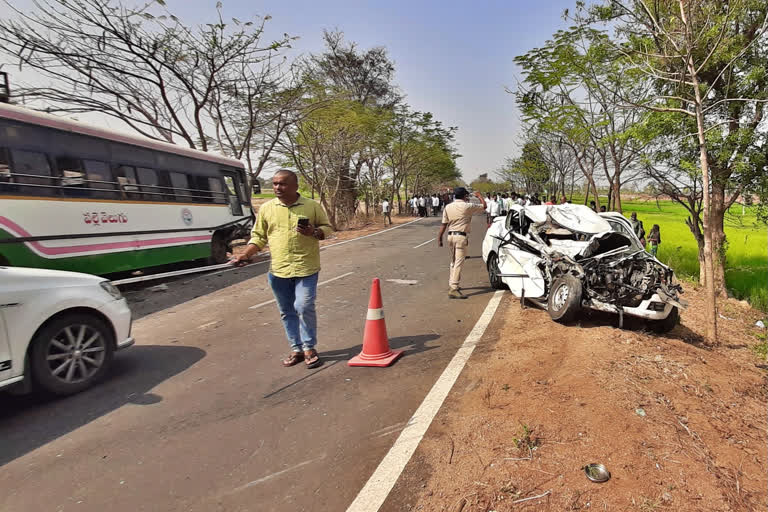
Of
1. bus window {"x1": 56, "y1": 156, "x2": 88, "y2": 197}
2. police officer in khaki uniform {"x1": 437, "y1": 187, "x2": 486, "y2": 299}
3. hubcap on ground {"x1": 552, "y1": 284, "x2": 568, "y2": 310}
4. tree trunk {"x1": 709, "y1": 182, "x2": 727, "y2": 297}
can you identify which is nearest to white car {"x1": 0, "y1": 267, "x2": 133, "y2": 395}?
bus window {"x1": 56, "y1": 156, "x2": 88, "y2": 197}

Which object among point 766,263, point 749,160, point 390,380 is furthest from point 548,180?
point 390,380

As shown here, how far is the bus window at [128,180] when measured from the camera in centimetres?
828

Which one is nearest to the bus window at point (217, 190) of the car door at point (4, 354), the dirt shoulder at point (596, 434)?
the car door at point (4, 354)

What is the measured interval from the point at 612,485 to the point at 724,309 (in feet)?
28.1

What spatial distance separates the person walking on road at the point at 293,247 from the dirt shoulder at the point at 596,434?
165 centimetres

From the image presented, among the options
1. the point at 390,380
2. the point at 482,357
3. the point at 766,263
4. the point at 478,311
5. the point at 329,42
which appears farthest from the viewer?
the point at 329,42

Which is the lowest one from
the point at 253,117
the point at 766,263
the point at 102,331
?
the point at 766,263

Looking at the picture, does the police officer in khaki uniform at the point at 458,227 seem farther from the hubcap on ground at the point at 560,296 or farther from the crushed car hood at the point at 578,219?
the hubcap on ground at the point at 560,296

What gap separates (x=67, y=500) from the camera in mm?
2465

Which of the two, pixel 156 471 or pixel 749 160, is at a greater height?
pixel 749 160

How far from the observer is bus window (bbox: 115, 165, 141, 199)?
8.28m

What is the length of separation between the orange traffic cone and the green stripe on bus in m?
5.68

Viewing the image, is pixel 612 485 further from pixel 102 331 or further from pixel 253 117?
pixel 253 117

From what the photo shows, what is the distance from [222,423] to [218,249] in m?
8.96
